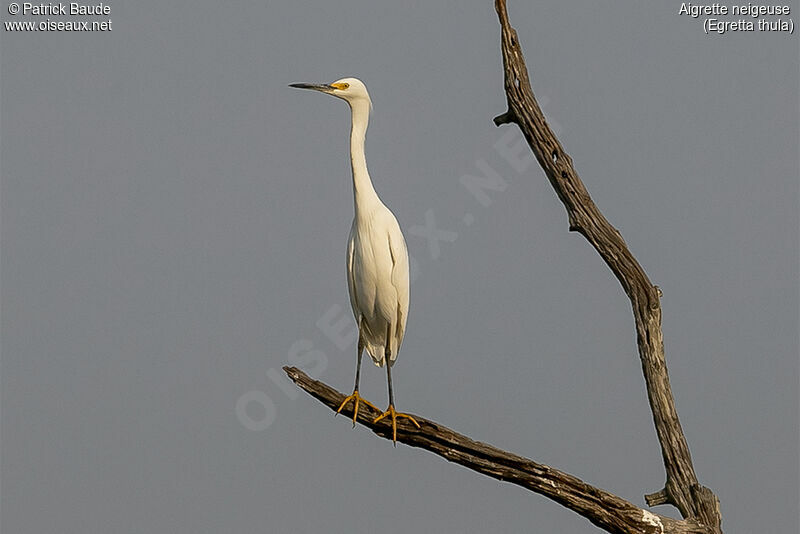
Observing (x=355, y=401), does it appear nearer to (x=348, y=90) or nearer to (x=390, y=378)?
(x=390, y=378)

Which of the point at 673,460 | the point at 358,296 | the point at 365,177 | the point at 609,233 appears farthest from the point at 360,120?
the point at 673,460

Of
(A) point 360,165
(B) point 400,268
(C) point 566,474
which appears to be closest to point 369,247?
(B) point 400,268

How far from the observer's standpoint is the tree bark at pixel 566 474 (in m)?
5.23

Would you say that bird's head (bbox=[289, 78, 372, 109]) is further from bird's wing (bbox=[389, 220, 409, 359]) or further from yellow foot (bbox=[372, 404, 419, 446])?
yellow foot (bbox=[372, 404, 419, 446])

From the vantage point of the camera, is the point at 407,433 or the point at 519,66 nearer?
the point at 407,433

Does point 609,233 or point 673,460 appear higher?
point 609,233

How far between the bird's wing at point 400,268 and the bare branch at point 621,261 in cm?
103

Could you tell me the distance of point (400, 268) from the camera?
5.45 meters

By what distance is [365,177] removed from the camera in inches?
213

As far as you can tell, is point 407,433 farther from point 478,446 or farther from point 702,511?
point 702,511

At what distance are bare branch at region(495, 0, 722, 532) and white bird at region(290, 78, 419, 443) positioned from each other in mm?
970

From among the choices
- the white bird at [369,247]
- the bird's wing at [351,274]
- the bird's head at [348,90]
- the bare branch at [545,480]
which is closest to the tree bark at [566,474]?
the bare branch at [545,480]

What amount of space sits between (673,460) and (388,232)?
203 cm

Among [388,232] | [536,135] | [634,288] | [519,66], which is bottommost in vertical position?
[634,288]
